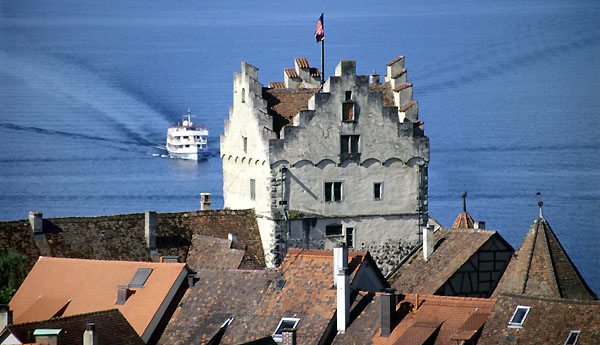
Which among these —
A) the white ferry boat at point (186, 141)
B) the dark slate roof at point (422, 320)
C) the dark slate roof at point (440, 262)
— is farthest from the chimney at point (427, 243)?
the white ferry boat at point (186, 141)

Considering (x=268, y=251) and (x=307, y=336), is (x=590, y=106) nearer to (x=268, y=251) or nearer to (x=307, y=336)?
(x=268, y=251)

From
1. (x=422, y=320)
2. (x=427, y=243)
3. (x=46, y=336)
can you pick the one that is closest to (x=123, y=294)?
(x=46, y=336)

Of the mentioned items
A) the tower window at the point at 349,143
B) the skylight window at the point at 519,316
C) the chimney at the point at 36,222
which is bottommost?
the skylight window at the point at 519,316

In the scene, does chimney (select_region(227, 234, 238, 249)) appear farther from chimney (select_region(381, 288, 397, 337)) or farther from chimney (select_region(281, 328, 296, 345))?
chimney (select_region(381, 288, 397, 337))

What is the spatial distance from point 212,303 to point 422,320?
29.4 ft

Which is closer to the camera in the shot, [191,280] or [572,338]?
[572,338]

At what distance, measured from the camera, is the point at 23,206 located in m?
123

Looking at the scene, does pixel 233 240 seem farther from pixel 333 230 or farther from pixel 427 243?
pixel 427 243

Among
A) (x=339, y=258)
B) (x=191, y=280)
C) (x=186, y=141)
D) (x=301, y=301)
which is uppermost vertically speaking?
(x=186, y=141)

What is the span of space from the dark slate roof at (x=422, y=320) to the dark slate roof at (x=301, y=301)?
38.6 inches

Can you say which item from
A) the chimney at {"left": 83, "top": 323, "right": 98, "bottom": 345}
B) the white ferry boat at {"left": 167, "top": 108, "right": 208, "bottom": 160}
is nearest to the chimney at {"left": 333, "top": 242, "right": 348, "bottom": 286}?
the chimney at {"left": 83, "top": 323, "right": 98, "bottom": 345}

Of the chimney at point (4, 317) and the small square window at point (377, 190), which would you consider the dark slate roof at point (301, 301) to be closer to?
the chimney at point (4, 317)

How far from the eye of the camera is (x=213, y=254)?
61.5 metres

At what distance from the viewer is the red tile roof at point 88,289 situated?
53531 millimetres
